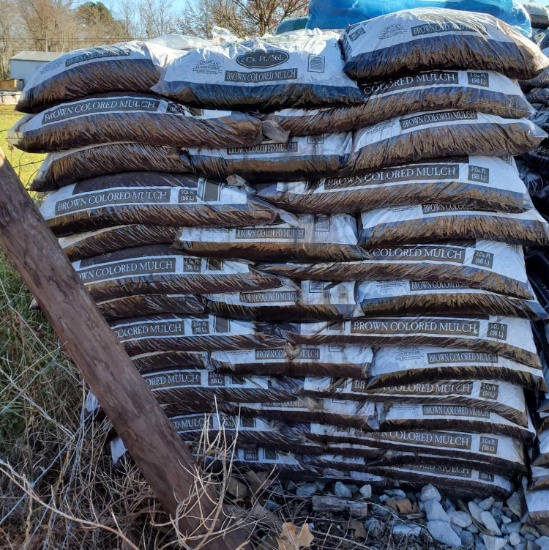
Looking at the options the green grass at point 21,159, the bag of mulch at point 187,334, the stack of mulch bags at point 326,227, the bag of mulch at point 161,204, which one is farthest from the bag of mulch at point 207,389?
the green grass at point 21,159

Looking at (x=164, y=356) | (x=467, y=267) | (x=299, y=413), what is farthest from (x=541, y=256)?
(x=164, y=356)

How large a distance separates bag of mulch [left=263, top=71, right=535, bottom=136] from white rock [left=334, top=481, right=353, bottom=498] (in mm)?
1706

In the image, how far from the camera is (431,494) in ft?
8.48

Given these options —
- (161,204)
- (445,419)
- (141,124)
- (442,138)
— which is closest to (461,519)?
(445,419)

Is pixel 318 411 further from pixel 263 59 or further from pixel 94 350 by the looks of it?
pixel 263 59

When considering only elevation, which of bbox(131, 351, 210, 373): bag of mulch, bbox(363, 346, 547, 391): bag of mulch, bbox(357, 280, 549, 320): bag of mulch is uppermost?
bbox(357, 280, 549, 320): bag of mulch

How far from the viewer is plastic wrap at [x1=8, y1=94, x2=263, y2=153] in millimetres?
2191

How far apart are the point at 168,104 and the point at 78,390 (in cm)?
144

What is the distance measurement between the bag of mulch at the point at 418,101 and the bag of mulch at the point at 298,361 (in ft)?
3.21

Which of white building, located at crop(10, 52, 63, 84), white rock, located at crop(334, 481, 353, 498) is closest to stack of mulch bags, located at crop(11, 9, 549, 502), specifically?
white rock, located at crop(334, 481, 353, 498)

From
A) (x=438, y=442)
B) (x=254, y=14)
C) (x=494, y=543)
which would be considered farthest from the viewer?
(x=254, y=14)

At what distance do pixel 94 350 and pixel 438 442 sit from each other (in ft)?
5.33

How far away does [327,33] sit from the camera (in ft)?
8.28

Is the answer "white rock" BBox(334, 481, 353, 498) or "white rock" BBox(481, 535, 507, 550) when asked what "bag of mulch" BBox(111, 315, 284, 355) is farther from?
"white rock" BBox(481, 535, 507, 550)
